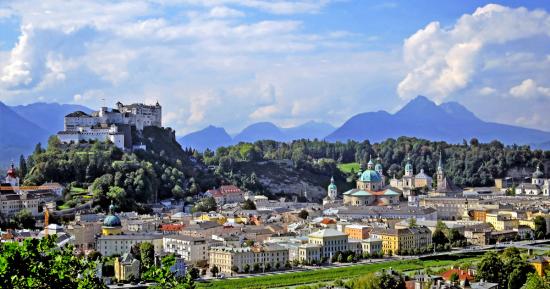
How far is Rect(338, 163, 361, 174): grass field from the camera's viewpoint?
265ft

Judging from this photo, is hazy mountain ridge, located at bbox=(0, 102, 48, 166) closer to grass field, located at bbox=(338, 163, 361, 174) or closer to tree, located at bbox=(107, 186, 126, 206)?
grass field, located at bbox=(338, 163, 361, 174)

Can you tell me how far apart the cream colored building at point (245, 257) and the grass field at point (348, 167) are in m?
44.0

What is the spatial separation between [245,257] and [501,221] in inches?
737

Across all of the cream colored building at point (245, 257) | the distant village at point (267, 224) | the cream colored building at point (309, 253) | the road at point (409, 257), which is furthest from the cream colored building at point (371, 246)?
the cream colored building at point (245, 257)

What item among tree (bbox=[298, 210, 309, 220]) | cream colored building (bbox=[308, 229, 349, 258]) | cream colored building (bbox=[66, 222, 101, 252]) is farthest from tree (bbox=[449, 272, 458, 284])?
tree (bbox=[298, 210, 309, 220])

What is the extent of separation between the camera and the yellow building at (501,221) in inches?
1852

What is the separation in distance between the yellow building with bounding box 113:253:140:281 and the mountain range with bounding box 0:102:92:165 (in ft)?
282

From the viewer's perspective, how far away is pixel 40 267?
9531mm

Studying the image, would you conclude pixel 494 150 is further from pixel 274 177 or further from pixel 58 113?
pixel 58 113

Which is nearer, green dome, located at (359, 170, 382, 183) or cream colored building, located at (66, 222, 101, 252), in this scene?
cream colored building, located at (66, 222, 101, 252)

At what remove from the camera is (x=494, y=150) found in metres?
78.6

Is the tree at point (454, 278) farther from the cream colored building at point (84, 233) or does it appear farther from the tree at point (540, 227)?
the tree at point (540, 227)

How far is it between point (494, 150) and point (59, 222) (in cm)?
4720

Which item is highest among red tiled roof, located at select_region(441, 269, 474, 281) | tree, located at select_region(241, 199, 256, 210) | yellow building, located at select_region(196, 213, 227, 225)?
tree, located at select_region(241, 199, 256, 210)
